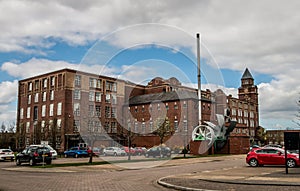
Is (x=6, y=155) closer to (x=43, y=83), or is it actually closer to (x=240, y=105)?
(x=43, y=83)

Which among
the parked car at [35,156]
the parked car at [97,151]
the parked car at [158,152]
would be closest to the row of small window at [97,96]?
the parked car at [97,151]

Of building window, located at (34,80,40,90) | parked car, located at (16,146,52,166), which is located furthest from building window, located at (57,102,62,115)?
parked car, located at (16,146,52,166)

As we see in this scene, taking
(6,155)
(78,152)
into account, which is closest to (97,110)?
(78,152)

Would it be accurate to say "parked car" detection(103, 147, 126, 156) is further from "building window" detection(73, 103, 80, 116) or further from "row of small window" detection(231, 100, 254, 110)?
"row of small window" detection(231, 100, 254, 110)

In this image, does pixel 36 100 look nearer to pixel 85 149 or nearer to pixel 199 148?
pixel 85 149

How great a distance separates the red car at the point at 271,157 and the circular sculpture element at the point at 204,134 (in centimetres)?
2196

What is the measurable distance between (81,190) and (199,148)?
37.9m

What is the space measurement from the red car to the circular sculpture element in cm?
2196

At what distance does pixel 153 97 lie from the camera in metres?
81.2

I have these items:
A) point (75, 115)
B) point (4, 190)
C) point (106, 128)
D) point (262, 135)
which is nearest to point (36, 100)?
point (75, 115)

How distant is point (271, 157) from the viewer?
26.6 metres

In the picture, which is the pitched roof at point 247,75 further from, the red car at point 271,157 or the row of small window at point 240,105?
the red car at point 271,157

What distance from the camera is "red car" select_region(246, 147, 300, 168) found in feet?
83.7

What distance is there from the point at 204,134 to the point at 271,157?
75.9ft
